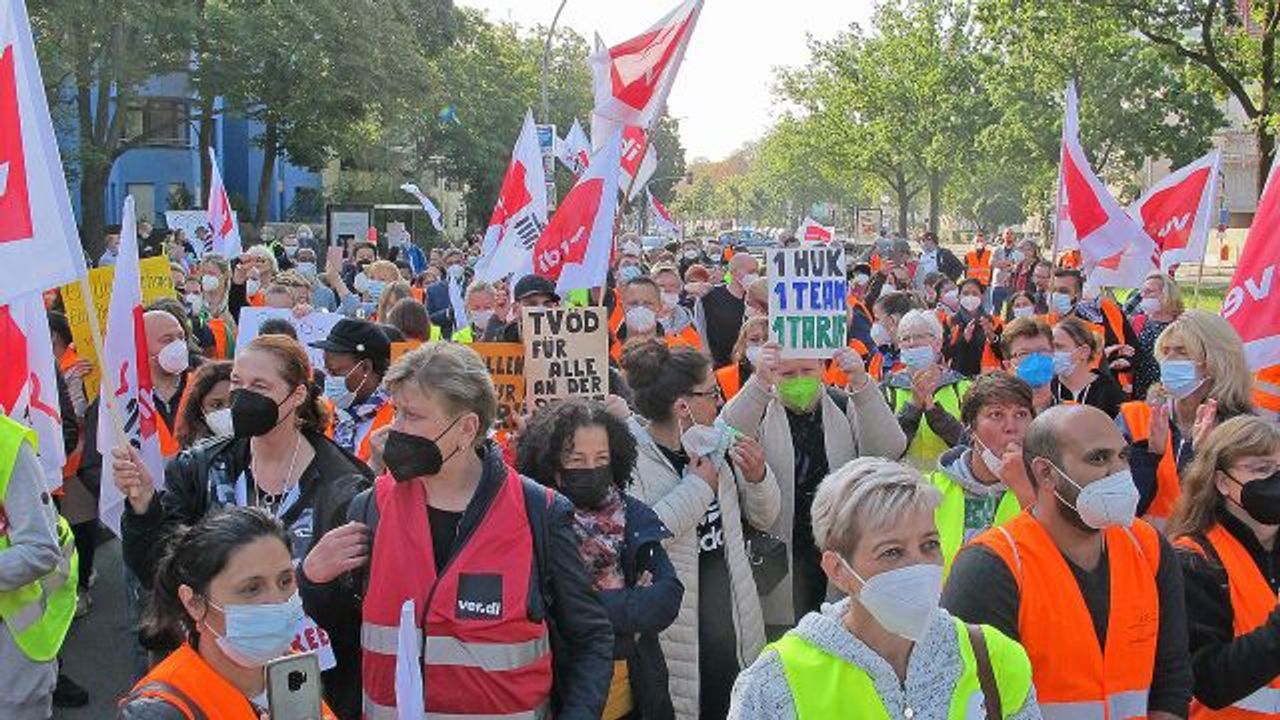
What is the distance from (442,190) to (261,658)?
2627 inches

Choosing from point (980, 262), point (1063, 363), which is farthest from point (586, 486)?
point (980, 262)

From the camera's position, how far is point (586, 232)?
A: 9172 mm

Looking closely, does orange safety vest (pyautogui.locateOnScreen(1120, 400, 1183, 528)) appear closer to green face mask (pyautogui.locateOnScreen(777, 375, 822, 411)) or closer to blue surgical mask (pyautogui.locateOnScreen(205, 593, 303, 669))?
green face mask (pyautogui.locateOnScreen(777, 375, 822, 411))

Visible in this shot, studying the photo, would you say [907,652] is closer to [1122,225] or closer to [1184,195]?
[1122,225]

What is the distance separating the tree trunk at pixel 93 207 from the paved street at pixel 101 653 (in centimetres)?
2925

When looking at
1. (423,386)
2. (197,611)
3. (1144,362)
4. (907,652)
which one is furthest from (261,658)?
(1144,362)

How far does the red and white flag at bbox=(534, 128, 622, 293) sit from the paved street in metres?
3.21

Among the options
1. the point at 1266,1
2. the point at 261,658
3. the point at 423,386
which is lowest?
the point at 261,658

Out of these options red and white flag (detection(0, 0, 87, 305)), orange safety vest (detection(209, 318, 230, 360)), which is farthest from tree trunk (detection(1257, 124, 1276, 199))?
red and white flag (detection(0, 0, 87, 305))

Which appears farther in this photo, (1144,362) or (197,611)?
(1144,362)

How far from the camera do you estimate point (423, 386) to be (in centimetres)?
402

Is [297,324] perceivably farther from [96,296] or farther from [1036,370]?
[1036,370]

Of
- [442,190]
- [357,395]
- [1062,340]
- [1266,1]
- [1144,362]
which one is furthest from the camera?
[442,190]

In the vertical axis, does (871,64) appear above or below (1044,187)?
above
